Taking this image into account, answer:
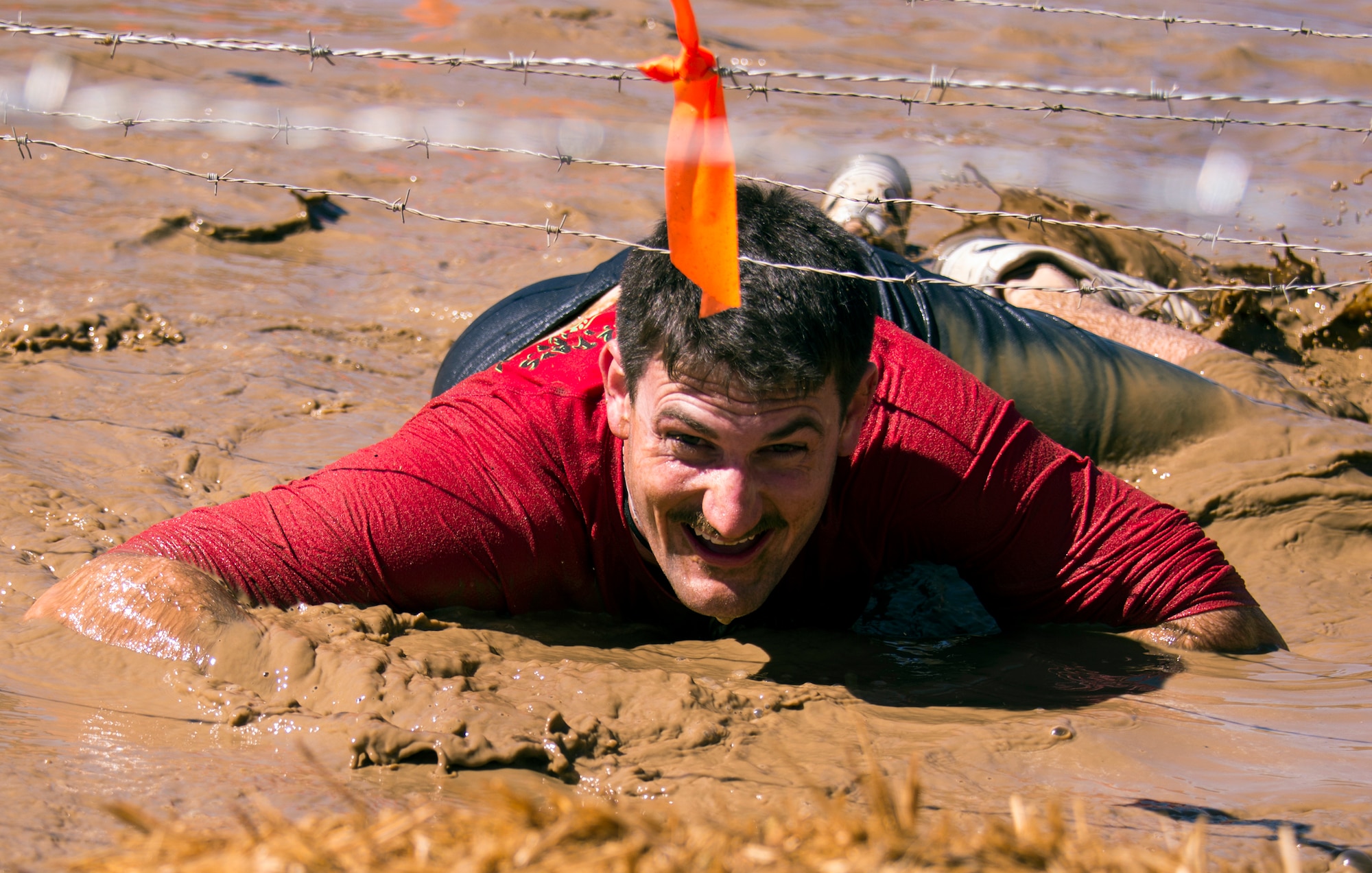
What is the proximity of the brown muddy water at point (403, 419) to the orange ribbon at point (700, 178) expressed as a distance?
24.1 inches

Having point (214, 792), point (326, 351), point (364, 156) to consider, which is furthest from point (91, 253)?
point (214, 792)

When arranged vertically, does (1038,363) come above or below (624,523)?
above

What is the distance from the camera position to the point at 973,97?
9008mm

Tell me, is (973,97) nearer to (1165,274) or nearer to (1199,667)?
(1165,274)

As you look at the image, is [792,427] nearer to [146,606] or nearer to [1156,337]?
[146,606]

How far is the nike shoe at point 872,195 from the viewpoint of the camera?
5328 millimetres

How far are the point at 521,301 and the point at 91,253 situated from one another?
87.4 inches

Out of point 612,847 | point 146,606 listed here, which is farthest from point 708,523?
point 612,847

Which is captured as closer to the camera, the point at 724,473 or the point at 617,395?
the point at 724,473

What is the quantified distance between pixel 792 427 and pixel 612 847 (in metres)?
1.28

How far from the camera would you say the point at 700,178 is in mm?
2031

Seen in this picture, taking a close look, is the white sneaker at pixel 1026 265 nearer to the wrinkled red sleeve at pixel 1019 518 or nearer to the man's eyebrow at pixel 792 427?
the wrinkled red sleeve at pixel 1019 518

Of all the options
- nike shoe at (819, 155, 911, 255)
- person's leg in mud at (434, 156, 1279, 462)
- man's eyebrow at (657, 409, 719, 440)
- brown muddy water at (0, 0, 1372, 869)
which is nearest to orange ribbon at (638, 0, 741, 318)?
man's eyebrow at (657, 409, 719, 440)

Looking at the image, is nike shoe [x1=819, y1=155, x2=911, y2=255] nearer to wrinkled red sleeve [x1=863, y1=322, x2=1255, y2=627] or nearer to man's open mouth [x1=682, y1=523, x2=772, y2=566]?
wrinkled red sleeve [x1=863, y1=322, x2=1255, y2=627]
